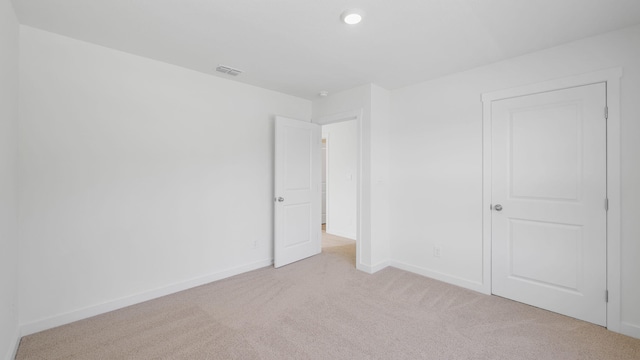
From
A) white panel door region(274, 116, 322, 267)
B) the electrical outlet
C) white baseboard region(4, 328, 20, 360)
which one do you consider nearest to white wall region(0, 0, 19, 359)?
white baseboard region(4, 328, 20, 360)

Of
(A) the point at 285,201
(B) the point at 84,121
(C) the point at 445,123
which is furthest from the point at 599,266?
(B) the point at 84,121

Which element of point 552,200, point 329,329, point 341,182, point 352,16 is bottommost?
point 329,329

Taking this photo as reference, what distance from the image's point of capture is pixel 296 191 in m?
3.85

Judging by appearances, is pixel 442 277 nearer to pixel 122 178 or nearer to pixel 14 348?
pixel 122 178

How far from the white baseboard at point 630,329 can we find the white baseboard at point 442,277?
38.1 inches

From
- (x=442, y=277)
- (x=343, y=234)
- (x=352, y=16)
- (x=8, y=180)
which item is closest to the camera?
(x=8, y=180)

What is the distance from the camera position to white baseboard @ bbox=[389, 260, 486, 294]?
291cm

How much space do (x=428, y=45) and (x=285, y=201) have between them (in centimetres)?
243

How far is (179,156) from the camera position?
2.90 meters

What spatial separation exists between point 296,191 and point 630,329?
339 centimetres

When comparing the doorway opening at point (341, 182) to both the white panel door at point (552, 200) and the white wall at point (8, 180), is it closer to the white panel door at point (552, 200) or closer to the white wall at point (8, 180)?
the white panel door at point (552, 200)

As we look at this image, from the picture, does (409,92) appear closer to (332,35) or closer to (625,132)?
(332,35)

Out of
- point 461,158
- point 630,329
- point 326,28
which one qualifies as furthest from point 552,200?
point 326,28

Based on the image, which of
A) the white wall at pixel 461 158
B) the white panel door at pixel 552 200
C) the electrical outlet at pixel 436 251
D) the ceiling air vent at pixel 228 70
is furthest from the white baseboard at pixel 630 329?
the ceiling air vent at pixel 228 70
